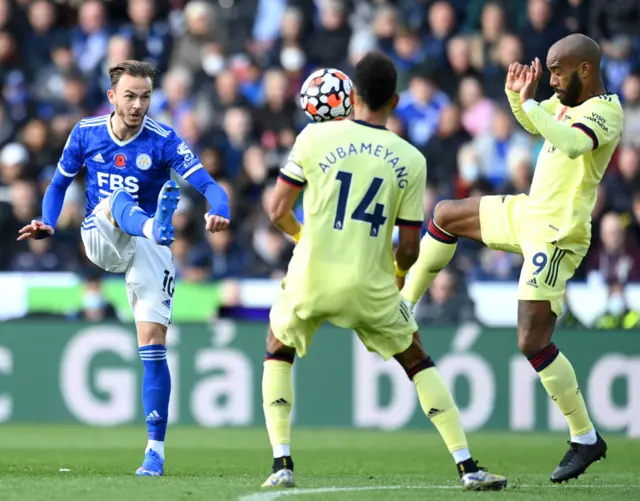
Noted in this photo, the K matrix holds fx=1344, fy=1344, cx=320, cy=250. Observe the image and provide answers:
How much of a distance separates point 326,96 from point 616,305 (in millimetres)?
7168

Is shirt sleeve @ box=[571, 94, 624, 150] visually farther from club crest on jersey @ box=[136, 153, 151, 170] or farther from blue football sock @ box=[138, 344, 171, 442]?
blue football sock @ box=[138, 344, 171, 442]

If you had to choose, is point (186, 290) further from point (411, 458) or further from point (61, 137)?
point (411, 458)

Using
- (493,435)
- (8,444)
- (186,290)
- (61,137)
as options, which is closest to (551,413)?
(493,435)

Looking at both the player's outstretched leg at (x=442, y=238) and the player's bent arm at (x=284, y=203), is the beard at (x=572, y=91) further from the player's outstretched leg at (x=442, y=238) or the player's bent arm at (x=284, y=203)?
the player's bent arm at (x=284, y=203)

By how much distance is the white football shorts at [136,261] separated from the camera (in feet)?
27.4

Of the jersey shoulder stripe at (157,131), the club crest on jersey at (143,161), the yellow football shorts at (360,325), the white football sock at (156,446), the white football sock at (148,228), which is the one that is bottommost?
the white football sock at (156,446)

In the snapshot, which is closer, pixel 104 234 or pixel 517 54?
pixel 104 234

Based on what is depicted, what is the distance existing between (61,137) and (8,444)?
200 inches

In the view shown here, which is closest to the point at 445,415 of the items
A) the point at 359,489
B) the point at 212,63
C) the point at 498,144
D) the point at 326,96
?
the point at 359,489

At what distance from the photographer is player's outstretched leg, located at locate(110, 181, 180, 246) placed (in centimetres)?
771

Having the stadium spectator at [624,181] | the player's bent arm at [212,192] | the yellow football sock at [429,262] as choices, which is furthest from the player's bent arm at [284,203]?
the stadium spectator at [624,181]

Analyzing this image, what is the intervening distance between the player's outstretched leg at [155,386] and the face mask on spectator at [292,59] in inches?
343

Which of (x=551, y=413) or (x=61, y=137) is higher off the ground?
(x=61, y=137)

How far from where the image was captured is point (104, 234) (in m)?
8.30
